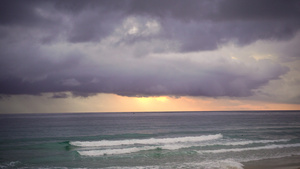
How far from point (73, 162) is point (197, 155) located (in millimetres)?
12528

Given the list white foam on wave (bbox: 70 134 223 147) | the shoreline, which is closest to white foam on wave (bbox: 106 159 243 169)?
the shoreline

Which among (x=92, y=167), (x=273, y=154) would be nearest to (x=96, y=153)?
(x=92, y=167)

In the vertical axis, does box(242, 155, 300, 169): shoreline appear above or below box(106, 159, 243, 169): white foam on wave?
below

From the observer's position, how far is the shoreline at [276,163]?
1873 centimetres

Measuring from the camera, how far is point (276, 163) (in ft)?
65.8

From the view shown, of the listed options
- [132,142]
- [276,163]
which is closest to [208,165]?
[276,163]

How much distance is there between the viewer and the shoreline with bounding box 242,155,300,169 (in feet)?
61.5

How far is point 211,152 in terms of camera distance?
24734 mm

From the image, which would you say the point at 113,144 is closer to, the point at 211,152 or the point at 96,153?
the point at 96,153

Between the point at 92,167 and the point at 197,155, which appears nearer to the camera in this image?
the point at 92,167

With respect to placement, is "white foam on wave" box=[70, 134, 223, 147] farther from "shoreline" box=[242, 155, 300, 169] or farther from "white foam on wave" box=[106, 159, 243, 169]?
"shoreline" box=[242, 155, 300, 169]

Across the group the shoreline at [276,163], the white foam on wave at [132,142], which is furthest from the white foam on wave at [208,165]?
the white foam on wave at [132,142]

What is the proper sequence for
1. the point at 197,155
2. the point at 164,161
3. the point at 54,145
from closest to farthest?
the point at 164,161 < the point at 197,155 < the point at 54,145

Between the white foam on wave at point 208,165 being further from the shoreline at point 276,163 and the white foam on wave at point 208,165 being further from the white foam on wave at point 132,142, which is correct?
the white foam on wave at point 132,142
